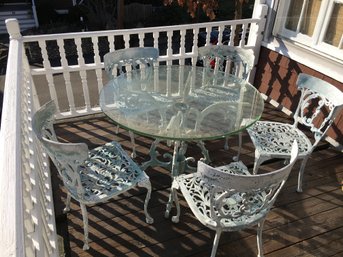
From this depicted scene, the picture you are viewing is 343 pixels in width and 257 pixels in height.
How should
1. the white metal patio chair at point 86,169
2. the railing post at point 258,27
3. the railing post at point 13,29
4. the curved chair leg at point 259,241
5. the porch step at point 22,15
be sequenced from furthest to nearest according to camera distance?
the porch step at point 22,15
the railing post at point 258,27
the railing post at point 13,29
the curved chair leg at point 259,241
the white metal patio chair at point 86,169

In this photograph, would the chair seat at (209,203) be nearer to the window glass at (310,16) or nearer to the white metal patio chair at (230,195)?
the white metal patio chair at (230,195)

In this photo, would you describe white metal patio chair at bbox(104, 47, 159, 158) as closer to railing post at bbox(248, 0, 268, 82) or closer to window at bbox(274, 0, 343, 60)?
railing post at bbox(248, 0, 268, 82)

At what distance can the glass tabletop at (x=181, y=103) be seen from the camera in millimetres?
1983

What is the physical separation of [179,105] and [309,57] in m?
1.78

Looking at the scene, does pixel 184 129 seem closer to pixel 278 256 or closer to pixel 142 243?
pixel 142 243

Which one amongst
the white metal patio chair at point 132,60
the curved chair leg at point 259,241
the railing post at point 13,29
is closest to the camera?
the curved chair leg at point 259,241

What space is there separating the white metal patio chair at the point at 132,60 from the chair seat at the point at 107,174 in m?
0.60

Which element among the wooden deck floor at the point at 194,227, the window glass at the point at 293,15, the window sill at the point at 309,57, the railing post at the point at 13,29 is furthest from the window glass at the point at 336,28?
the railing post at the point at 13,29

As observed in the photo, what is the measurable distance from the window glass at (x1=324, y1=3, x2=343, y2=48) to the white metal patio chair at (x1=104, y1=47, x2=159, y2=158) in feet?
6.10

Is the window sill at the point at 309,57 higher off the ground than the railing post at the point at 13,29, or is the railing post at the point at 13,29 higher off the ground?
the railing post at the point at 13,29

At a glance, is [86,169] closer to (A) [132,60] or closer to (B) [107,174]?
(B) [107,174]

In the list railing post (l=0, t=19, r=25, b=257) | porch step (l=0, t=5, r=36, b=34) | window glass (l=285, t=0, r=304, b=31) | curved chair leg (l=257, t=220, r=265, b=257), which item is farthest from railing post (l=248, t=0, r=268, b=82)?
porch step (l=0, t=5, r=36, b=34)

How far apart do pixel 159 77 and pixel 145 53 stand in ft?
1.10

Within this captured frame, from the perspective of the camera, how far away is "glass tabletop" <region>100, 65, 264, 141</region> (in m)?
1.98
